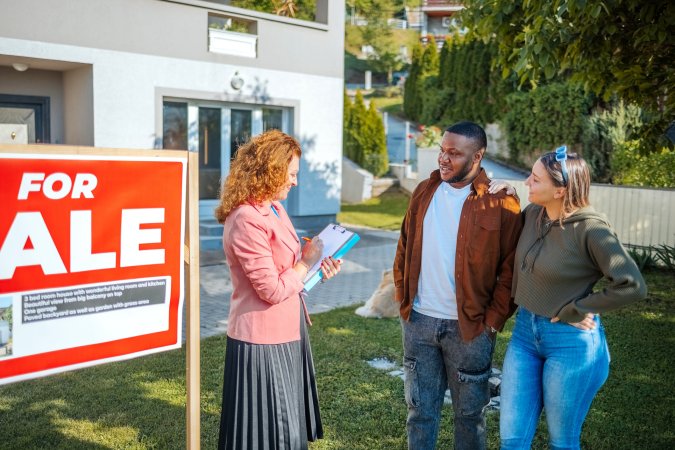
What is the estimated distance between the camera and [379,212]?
18359 millimetres

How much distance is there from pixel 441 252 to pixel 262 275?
3.16 feet

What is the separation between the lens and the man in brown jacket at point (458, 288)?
3.25 metres

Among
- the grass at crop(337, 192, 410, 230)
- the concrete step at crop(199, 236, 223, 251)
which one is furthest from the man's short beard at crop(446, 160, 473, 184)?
the grass at crop(337, 192, 410, 230)

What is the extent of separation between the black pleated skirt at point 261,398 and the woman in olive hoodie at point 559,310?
106 cm

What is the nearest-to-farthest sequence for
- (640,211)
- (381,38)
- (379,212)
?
(640,211), (379,212), (381,38)

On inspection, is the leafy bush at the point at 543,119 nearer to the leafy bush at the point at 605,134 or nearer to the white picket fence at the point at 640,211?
the leafy bush at the point at 605,134

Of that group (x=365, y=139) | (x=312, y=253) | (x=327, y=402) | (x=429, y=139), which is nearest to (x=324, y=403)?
(x=327, y=402)

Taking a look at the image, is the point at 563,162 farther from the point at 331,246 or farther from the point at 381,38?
the point at 381,38

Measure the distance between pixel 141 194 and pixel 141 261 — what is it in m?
0.33

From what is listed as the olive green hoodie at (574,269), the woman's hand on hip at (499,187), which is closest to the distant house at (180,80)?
the woman's hand on hip at (499,187)

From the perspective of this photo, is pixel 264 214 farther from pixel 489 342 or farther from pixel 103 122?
pixel 103 122

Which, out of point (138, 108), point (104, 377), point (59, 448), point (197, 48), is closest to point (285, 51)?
point (197, 48)

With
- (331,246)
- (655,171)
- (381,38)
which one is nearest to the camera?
(331,246)

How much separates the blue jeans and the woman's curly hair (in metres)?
1.36
